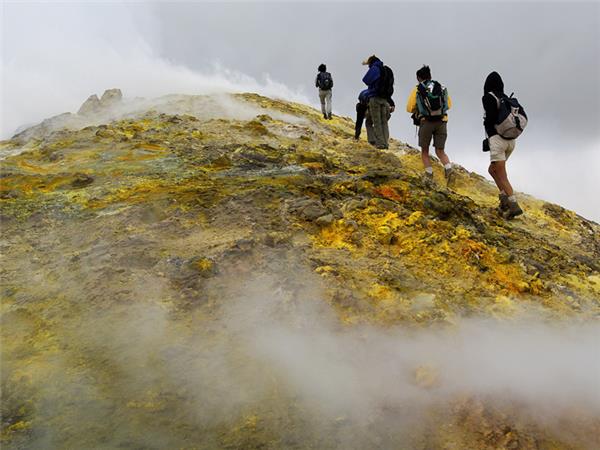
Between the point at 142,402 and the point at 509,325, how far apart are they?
2.94m

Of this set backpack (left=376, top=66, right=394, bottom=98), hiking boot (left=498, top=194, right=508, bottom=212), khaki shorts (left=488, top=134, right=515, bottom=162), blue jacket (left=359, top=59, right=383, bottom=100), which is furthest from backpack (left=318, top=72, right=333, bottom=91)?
hiking boot (left=498, top=194, right=508, bottom=212)

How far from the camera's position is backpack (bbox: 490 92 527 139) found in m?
6.72

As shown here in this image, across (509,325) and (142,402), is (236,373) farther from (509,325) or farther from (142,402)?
(509,325)

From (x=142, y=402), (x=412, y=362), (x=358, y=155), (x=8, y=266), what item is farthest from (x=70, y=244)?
(x=358, y=155)

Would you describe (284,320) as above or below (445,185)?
below

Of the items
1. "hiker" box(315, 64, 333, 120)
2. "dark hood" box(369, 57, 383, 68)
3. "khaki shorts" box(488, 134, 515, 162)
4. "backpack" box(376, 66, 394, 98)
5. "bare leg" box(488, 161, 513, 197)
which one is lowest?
"bare leg" box(488, 161, 513, 197)

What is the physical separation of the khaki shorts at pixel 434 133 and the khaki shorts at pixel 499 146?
1.53 metres

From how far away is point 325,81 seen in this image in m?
15.1

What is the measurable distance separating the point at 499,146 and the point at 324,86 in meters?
9.05

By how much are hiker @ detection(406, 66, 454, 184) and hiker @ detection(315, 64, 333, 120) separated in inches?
277

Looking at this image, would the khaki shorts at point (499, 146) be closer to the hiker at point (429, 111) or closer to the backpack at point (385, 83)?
the hiker at point (429, 111)

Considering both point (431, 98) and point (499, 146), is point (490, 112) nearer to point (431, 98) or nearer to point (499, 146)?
point (499, 146)

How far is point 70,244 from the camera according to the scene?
4.92 m

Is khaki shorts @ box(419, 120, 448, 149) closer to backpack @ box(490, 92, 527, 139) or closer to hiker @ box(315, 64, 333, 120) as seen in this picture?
backpack @ box(490, 92, 527, 139)
